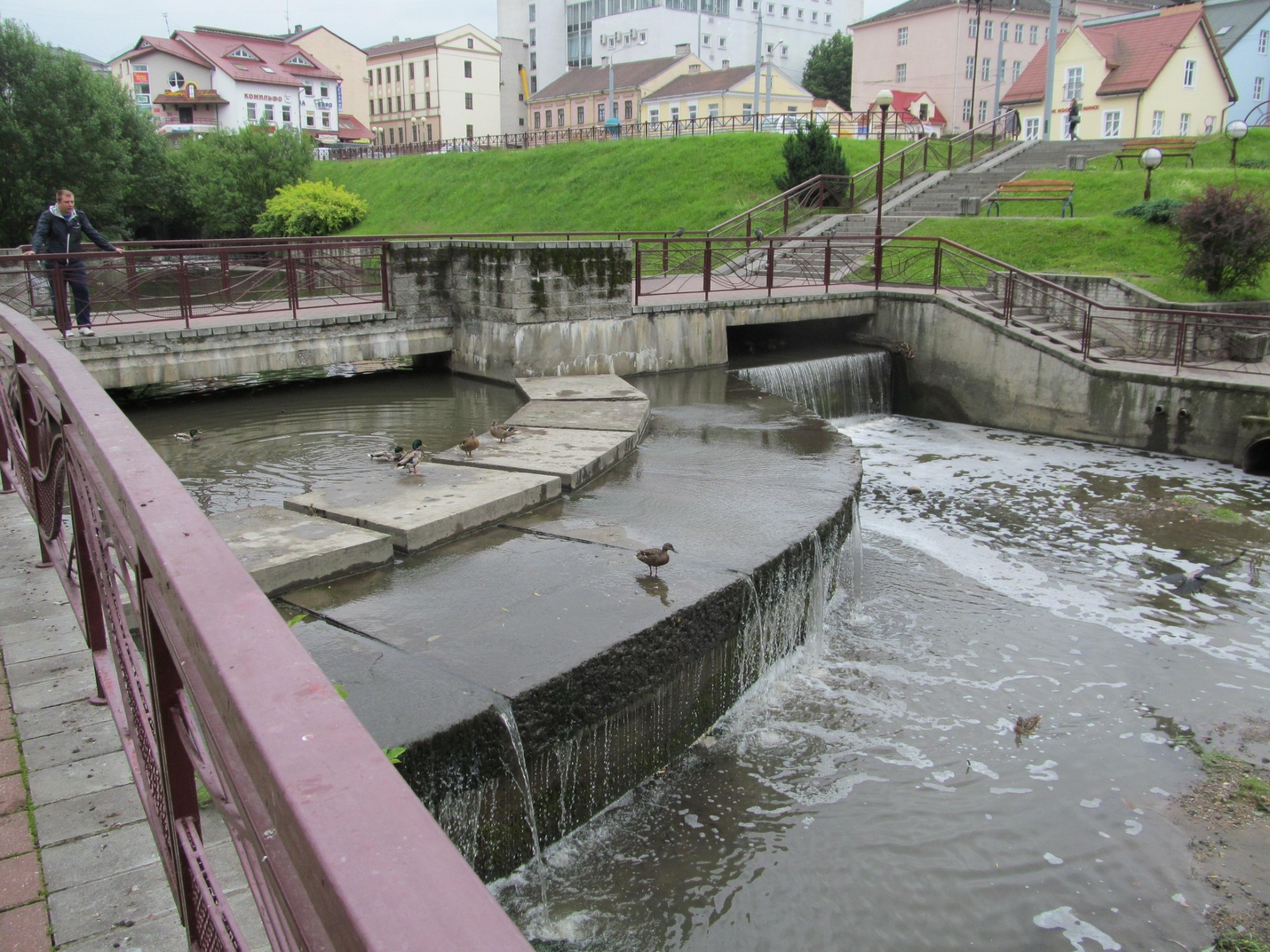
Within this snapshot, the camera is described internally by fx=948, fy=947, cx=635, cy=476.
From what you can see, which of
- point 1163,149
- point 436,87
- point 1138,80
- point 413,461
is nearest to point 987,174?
point 1163,149

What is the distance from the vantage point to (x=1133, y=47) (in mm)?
42969

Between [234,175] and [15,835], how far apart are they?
148ft

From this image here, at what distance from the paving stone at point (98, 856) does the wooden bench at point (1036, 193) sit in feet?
77.3

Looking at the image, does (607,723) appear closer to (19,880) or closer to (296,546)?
(296,546)

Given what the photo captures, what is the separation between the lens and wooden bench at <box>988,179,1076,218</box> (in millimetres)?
23062

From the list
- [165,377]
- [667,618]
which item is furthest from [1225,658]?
[165,377]

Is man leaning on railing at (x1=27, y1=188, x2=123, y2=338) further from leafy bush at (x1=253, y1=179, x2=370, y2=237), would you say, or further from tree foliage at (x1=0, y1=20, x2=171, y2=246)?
leafy bush at (x1=253, y1=179, x2=370, y2=237)

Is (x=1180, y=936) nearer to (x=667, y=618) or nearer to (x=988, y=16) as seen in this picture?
(x=667, y=618)

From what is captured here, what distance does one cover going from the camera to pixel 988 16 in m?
59.2

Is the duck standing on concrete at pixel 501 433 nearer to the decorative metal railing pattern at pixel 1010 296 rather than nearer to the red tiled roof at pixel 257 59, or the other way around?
the decorative metal railing pattern at pixel 1010 296

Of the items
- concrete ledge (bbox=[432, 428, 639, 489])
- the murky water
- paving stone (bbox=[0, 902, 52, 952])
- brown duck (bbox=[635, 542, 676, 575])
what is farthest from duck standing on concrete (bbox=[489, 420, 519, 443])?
paving stone (bbox=[0, 902, 52, 952])

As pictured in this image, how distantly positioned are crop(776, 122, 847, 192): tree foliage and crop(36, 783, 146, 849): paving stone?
2749 centimetres

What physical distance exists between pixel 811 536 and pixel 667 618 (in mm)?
1822

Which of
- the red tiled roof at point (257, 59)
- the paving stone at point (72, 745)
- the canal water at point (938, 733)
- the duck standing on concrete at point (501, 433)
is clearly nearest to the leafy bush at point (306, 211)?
the canal water at point (938, 733)
